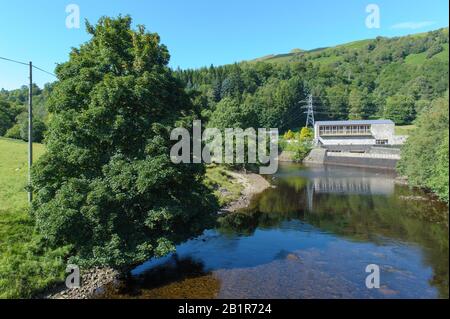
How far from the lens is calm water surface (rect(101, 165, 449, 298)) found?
23.8 meters

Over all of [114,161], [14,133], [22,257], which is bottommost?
[22,257]

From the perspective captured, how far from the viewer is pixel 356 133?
13300 cm

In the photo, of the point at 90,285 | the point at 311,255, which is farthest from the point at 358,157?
the point at 90,285

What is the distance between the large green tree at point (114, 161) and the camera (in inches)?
909

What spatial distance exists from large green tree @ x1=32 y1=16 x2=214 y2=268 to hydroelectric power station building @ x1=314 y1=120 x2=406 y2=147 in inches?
4310

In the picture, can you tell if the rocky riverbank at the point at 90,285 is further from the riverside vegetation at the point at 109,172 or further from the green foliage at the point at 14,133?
the green foliage at the point at 14,133

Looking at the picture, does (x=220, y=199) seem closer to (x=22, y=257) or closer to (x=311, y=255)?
(x=311, y=255)

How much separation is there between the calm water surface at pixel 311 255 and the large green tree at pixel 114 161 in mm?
3430

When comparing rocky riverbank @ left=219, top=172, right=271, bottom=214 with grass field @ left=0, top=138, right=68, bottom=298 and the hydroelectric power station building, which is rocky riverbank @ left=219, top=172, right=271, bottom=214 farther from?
the hydroelectric power station building

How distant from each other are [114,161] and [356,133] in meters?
123

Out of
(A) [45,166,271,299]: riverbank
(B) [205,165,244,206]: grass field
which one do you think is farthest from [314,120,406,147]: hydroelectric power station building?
(B) [205,165,244,206]: grass field
